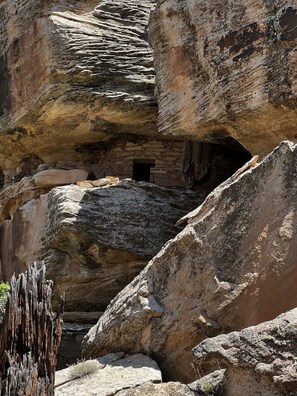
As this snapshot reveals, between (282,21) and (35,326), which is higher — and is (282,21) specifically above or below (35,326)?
above

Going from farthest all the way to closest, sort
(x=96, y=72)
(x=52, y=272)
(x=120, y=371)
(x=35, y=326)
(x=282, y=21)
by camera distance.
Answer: (x=96, y=72) → (x=52, y=272) → (x=282, y=21) → (x=120, y=371) → (x=35, y=326)

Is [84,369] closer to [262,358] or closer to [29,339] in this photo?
[29,339]

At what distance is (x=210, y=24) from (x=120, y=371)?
236 inches

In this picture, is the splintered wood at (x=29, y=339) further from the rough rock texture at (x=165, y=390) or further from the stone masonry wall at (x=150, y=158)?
the stone masonry wall at (x=150, y=158)

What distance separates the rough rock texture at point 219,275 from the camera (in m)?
8.47

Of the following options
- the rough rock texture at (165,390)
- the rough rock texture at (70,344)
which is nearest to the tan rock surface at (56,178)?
the rough rock texture at (70,344)

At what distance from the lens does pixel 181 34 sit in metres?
12.6

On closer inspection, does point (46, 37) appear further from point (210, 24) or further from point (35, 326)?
point (35, 326)

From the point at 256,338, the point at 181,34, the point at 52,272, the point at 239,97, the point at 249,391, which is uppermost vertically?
the point at 181,34

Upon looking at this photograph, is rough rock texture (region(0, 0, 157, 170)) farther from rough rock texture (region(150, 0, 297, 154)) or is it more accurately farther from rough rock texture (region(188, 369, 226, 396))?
rough rock texture (region(188, 369, 226, 396))

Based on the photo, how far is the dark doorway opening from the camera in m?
15.8

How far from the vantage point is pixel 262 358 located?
6.39m

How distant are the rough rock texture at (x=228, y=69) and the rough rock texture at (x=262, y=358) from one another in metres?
5.06

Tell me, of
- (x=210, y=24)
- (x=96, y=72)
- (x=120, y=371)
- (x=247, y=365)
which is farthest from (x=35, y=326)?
(x=96, y=72)
